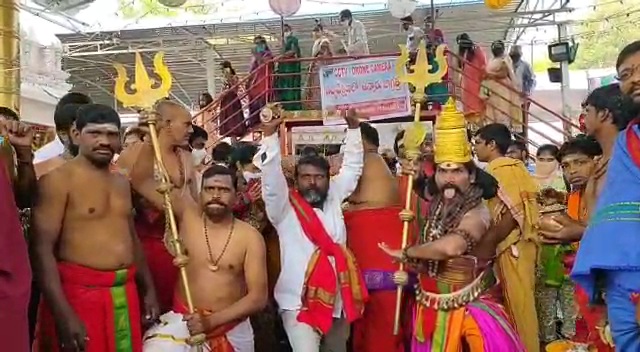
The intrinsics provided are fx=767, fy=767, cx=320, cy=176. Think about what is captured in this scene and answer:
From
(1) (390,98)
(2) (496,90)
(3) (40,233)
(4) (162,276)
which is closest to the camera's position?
(3) (40,233)

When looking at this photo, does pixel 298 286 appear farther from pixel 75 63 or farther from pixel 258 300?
pixel 75 63

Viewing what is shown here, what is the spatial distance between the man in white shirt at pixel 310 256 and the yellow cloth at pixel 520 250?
1.11 meters

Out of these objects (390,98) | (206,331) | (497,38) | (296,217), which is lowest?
(206,331)

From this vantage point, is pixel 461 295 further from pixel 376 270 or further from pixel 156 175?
pixel 156 175

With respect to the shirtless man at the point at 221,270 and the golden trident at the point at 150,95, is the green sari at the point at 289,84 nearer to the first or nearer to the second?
the golden trident at the point at 150,95

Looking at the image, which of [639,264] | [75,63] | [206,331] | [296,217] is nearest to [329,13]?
[75,63]

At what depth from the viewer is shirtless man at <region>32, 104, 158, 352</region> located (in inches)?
136

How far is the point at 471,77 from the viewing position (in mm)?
9906

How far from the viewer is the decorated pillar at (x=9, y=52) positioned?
21.7ft

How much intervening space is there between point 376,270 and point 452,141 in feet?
4.19

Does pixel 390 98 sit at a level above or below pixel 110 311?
above

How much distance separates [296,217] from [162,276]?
0.87 meters

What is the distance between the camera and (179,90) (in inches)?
768

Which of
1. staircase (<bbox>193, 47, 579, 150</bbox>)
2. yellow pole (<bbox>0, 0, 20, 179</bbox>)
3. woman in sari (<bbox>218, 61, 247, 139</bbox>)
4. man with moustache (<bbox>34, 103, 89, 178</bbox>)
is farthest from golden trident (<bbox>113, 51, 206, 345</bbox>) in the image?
woman in sari (<bbox>218, 61, 247, 139</bbox>)
